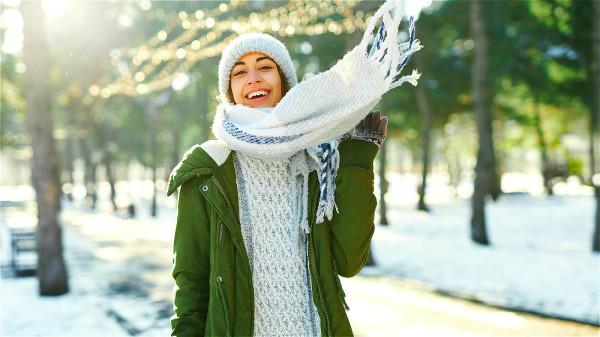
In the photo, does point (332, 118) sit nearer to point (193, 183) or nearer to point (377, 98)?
point (377, 98)

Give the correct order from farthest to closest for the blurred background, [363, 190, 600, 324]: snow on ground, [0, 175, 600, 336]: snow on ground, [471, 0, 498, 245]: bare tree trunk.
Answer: [471, 0, 498, 245]: bare tree trunk
[363, 190, 600, 324]: snow on ground
the blurred background
[0, 175, 600, 336]: snow on ground

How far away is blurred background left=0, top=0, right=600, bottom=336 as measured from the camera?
20.6 ft

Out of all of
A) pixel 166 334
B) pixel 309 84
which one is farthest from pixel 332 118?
pixel 166 334

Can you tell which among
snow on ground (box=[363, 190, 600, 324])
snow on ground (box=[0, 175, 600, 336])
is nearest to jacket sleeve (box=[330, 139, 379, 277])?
snow on ground (box=[0, 175, 600, 336])

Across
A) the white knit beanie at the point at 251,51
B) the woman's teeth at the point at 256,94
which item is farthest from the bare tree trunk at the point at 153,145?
the woman's teeth at the point at 256,94

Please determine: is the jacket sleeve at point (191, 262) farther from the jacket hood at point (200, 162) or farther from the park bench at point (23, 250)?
the park bench at point (23, 250)

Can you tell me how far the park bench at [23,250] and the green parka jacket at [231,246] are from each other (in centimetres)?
857

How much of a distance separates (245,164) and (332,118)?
44 centimetres

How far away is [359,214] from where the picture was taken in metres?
1.71

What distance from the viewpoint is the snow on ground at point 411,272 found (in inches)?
239

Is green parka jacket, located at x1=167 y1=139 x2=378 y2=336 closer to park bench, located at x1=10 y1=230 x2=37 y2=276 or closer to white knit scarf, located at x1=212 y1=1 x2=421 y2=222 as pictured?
white knit scarf, located at x1=212 y1=1 x2=421 y2=222

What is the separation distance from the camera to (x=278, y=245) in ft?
5.84

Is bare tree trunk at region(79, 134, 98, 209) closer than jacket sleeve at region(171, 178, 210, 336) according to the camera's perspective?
No

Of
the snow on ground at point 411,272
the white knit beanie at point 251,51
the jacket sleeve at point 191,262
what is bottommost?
the snow on ground at point 411,272
